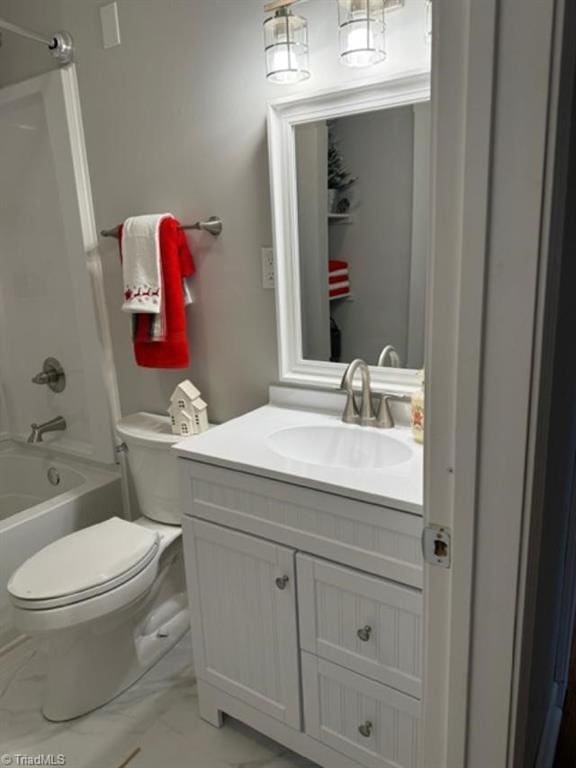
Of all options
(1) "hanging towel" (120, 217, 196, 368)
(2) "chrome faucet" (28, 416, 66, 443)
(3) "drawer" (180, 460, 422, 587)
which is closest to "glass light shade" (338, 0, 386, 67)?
(1) "hanging towel" (120, 217, 196, 368)

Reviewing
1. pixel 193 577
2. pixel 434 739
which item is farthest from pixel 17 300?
pixel 434 739

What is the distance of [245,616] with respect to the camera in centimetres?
142

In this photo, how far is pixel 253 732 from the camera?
5.21 feet

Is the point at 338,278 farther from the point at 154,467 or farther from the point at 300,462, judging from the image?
the point at 154,467

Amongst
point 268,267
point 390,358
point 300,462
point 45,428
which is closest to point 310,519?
point 300,462

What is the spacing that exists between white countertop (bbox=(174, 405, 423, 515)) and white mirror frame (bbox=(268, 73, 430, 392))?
5.5 inches

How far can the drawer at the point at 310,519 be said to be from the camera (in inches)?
44.1

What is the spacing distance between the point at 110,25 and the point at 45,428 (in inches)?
61.1

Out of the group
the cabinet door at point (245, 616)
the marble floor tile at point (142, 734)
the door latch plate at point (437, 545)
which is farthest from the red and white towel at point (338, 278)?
the marble floor tile at point (142, 734)

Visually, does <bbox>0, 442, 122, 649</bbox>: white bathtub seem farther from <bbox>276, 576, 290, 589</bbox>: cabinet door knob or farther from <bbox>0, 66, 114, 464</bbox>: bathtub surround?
<bbox>276, 576, 290, 589</bbox>: cabinet door knob

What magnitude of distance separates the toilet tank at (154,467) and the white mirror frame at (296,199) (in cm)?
45

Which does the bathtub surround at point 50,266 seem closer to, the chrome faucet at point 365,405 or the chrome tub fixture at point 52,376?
the chrome tub fixture at point 52,376

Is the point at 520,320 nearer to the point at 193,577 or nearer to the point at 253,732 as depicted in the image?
the point at 193,577

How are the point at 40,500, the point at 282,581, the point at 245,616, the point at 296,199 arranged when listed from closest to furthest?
the point at 282,581, the point at 245,616, the point at 296,199, the point at 40,500
